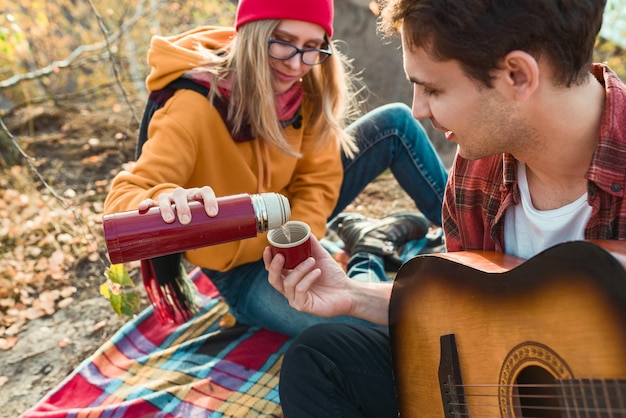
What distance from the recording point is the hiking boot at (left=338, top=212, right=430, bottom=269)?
8.58 feet

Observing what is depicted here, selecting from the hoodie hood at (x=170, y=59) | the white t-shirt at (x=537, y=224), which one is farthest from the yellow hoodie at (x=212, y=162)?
the white t-shirt at (x=537, y=224)

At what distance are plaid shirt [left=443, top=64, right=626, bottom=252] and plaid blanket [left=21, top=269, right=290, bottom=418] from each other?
95 cm

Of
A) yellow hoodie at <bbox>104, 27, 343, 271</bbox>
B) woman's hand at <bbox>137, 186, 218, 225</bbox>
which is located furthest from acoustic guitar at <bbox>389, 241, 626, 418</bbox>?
yellow hoodie at <bbox>104, 27, 343, 271</bbox>

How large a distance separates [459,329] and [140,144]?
1450 millimetres

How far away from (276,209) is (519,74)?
2.06 feet

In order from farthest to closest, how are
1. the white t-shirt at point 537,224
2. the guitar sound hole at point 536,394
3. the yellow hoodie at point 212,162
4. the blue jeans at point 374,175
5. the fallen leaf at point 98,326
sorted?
the fallen leaf at point 98,326, the blue jeans at point 374,175, the yellow hoodie at point 212,162, the white t-shirt at point 537,224, the guitar sound hole at point 536,394

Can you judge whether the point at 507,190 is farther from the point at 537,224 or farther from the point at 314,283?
the point at 314,283

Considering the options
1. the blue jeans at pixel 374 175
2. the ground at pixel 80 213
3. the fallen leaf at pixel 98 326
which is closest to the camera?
the blue jeans at pixel 374 175

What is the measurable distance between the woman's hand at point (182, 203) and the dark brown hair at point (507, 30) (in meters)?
0.62

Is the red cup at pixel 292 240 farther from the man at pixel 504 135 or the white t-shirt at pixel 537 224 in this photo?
the white t-shirt at pixel 537 224

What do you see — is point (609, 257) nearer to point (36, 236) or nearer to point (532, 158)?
point (532, 158)

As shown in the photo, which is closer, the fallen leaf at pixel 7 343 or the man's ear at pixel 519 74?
the man's ear at pixel 519 74

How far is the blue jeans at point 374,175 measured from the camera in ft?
7.65

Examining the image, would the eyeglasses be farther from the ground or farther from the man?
the ground
